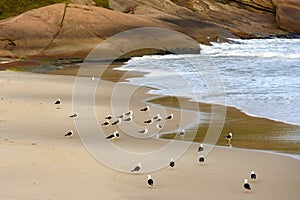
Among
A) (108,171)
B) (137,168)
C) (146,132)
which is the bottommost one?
(146,132)

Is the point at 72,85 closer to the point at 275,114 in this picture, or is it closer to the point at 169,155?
the point at 275,114

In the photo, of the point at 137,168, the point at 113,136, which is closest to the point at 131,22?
the point at 113,136

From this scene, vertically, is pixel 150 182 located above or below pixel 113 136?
above

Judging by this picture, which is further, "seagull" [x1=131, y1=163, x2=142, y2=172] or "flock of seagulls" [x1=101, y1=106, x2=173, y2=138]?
"flock of seagulls" [x1=101, y1=106, x2=173, y2=138]

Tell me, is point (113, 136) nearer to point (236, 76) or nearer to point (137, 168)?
point (137, 168)

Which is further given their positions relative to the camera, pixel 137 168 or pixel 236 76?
pixel 236 76

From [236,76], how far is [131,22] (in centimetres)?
1163

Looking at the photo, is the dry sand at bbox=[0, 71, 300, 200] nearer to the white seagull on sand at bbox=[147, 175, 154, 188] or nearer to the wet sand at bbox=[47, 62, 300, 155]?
the white seagull on sand at bbox=[147, 175, 154, 188]

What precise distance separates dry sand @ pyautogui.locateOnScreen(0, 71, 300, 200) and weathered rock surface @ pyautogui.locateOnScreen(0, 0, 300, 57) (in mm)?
18515

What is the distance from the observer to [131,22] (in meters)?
37.8

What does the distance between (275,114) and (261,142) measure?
368cm

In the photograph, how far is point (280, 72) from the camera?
2891cm

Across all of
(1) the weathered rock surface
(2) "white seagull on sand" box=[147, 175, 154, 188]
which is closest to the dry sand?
(2) "white seagull on sand" box=[147, 175, 154, 188]

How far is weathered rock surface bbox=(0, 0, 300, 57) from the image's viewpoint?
1361 inches
